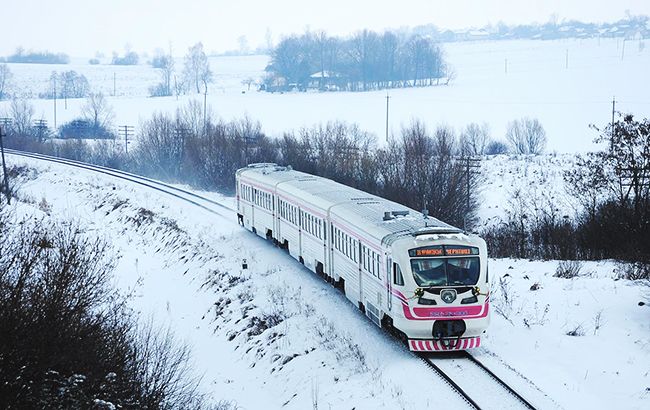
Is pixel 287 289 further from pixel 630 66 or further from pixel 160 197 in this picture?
pixel 630 66

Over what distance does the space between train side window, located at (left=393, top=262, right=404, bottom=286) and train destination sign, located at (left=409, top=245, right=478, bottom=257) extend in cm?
48

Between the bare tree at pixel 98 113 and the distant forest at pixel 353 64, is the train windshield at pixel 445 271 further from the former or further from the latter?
the distant forest at pixel 353 64

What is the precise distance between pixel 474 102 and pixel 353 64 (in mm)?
32224

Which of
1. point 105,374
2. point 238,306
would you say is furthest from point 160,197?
point 105,374

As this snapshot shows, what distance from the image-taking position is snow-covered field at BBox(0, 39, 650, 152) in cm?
10138

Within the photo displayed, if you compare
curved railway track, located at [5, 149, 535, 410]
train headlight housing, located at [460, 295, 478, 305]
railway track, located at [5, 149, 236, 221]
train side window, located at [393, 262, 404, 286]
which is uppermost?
train side window, located at [393, 262, 404, 286]

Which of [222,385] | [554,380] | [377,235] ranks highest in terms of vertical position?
[377,235]

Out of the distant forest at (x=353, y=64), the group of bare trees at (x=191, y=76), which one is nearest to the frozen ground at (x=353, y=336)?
the distant forest at (x=353, y=64)

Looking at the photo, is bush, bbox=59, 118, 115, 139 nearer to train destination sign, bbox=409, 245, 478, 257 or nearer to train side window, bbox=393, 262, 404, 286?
train side window, bbox=393, 262, 404, 286

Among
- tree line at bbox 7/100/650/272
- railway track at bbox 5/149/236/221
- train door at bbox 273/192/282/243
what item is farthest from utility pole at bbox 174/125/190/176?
train door at bbox 273/192/282/243

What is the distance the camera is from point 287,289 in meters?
29.0

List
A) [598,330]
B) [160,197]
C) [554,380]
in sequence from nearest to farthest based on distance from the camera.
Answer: [554,380] < [598,330] < [160,197]

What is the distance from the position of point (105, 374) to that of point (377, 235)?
26.3ft

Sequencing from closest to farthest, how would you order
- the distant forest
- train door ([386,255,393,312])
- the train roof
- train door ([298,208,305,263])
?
train door ([386,255,393,312]), the train roof, train door ([298,208,305,263]), the distant forest
